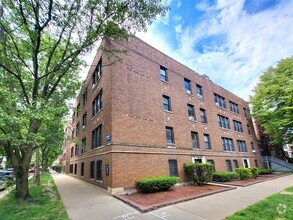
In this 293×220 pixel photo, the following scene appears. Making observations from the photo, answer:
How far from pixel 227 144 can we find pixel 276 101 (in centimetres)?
992

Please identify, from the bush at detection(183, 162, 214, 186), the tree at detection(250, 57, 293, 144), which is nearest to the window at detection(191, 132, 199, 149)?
the bush at detection(183, 162, 214, 186)

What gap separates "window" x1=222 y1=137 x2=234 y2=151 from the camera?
20591 millimetres

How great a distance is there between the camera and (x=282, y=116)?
22766 mm

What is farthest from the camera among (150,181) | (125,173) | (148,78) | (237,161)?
(237,161)

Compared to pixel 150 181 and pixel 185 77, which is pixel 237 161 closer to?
pixel 185 77

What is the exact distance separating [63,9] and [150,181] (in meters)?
10.1

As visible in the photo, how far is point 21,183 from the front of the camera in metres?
9.30

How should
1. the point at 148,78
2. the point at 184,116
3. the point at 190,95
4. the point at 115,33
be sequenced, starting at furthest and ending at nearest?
the point at 190,95 → the point at 184,116 → the point at 148,78 → the point at 115,33

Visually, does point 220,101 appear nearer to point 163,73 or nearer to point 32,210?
point 163,73

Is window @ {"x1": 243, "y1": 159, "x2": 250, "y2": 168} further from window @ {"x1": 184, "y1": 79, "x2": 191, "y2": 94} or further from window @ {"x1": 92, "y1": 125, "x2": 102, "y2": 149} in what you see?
window @ {"x1": 92, "y1": 125, "x2": 102, "y2": 149}

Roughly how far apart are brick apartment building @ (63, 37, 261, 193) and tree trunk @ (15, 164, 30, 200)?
343 centimetres

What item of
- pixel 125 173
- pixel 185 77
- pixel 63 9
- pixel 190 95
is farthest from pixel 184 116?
pixel 63 9

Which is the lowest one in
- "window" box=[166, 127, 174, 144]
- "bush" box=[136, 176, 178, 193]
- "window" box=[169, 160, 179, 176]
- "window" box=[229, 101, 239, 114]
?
"bush" box=[136, 176, 178, 193]

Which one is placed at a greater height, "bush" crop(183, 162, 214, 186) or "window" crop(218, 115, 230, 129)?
"window" crop(218, 115, 230, 129)
